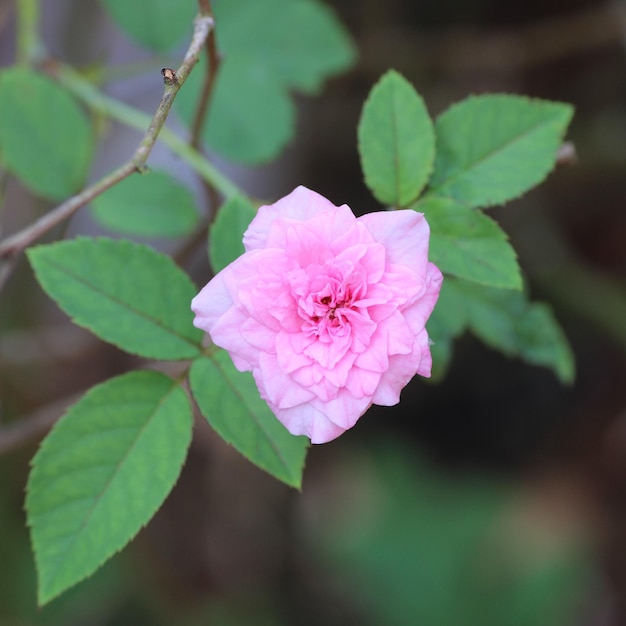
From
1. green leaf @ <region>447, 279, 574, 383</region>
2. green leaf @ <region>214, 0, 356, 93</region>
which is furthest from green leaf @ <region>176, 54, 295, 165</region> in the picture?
green leaf @ <region>447, 279, 574, 383</region>

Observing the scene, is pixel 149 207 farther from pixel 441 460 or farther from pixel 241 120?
pixel 441 460

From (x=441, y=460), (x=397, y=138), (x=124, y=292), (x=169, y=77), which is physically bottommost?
(x=441, y=460)

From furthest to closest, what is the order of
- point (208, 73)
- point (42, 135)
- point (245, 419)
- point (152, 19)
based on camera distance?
point (152, 19) < point (42, 135) < point (208, 73) < point (245, 419)

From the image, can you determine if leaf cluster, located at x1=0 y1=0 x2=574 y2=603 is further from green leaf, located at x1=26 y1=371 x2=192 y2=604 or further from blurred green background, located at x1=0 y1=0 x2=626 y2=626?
blurred green background, located at x1=0 y1=0 x2=626 y2=626

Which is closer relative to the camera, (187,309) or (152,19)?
(187,309)

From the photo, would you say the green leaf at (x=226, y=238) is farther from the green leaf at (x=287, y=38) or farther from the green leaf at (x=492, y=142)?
the green leaf at (x=287, y=38)

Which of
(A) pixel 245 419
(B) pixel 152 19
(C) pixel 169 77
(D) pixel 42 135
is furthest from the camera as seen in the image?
(B) pixel 152 19

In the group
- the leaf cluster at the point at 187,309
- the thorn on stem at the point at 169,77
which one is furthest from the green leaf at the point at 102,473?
the thorn on stem at the point at 169,77

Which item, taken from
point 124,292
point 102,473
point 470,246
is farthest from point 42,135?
point 470,246

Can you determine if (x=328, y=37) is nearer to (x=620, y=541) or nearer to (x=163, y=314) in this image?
(x=163, y=314)
